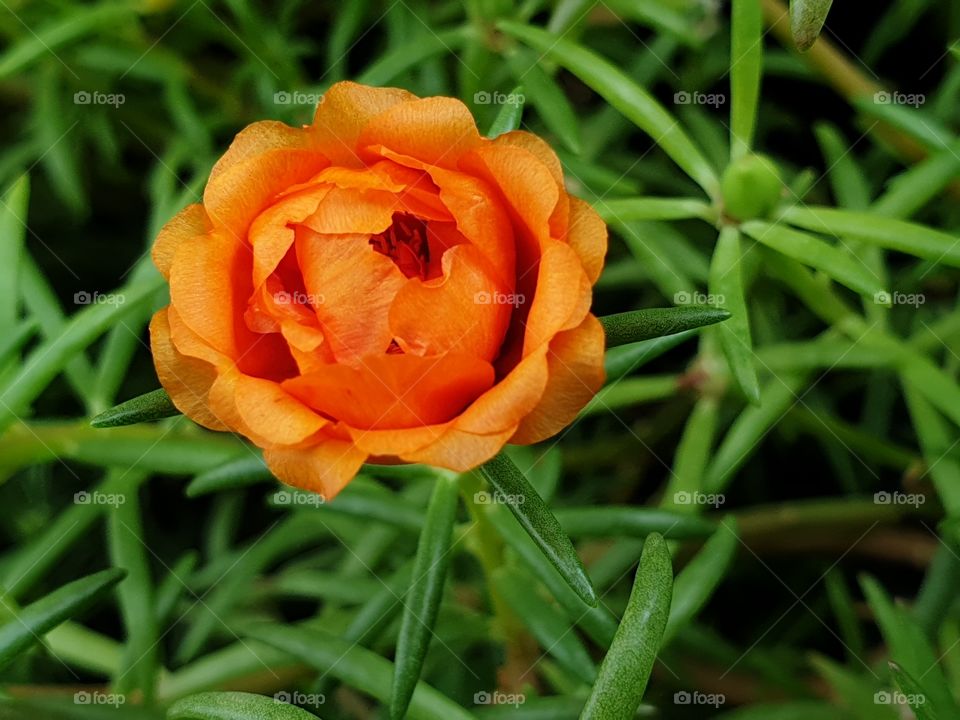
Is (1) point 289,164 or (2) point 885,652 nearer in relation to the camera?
(1) point 289,164

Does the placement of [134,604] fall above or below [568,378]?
below

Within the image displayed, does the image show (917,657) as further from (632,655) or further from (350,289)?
(350,289)

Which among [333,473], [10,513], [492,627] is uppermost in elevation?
[333,473]

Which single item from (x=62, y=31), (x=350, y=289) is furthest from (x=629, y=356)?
(x=62, y=31)

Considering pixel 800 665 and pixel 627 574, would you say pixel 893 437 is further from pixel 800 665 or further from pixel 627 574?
pixel 627 574

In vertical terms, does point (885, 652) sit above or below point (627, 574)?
below

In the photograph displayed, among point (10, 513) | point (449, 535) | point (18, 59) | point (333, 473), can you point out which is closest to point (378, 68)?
point (18, 59)
